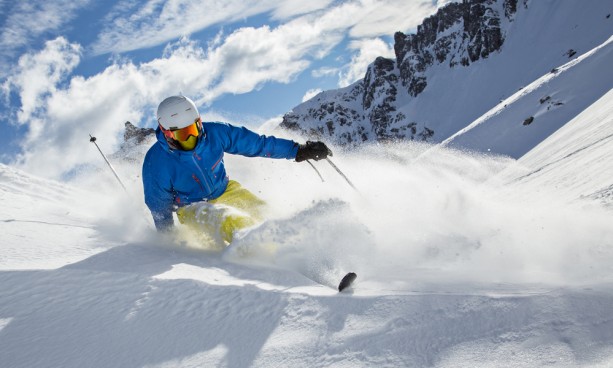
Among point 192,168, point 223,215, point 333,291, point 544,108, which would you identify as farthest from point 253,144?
point 544,108

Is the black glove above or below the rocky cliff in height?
below

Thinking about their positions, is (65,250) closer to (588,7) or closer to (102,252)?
(102,252)

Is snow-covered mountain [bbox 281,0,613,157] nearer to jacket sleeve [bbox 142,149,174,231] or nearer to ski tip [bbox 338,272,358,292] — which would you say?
jacket sleeve [bbox 142,149,174,231]

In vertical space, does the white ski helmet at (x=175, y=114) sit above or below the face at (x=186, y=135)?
above

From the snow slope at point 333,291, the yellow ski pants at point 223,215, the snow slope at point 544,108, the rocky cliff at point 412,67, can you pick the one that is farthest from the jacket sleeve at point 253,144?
the rocky cliff at point 412,67

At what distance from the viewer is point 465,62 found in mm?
122062

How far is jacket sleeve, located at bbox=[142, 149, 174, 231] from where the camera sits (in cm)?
580

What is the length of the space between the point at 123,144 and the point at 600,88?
7322 inches

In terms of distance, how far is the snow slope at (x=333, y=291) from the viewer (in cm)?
194

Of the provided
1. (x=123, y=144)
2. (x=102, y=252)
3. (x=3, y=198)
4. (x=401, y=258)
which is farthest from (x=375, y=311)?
(x=123, y=144)

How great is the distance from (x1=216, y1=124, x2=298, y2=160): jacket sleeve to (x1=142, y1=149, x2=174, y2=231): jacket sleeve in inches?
41.3

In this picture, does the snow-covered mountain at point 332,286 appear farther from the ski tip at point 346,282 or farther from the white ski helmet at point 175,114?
the white ski helmet at point 175,114

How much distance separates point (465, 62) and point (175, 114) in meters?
130

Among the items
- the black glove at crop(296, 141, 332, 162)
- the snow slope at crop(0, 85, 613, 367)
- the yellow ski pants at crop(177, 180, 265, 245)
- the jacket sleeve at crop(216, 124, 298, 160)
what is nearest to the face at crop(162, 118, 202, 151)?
the jacket sleeve at crop(216, 124, 298, 160)
